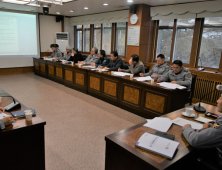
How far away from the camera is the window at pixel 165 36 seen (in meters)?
5.43

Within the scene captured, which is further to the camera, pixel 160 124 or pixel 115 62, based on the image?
pixel 115 62

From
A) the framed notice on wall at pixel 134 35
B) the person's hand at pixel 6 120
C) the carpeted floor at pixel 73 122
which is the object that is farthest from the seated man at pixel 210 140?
the framed notice on wall at pixel 134 35

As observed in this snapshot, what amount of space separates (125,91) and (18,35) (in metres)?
5.76

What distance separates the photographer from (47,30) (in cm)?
805

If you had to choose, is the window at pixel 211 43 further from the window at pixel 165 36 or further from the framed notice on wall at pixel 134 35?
the framed notice on wall at pixel 134 35

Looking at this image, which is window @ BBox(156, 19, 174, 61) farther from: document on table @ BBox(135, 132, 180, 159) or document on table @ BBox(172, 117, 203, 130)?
document on table @ BBox(135, 132, 180, 159)

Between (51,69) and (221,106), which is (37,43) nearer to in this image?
(51,69)

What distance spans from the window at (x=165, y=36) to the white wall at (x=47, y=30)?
16.3ft

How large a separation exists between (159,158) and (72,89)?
4468 mm

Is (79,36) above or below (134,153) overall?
above

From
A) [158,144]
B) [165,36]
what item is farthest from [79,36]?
[158,144]

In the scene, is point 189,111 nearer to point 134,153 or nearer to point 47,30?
point 134,153

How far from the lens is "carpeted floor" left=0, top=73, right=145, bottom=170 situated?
7.19ft

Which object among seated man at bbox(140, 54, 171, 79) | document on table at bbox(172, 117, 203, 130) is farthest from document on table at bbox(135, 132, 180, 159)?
seated man at bbox(140, 54, 171, 79)
